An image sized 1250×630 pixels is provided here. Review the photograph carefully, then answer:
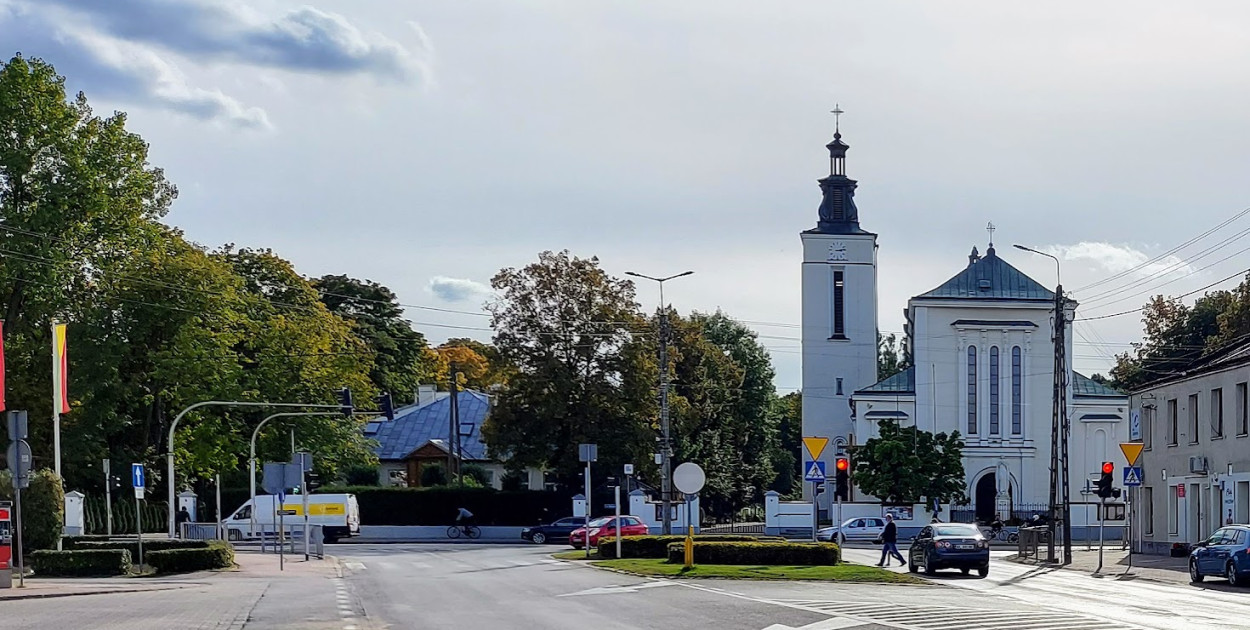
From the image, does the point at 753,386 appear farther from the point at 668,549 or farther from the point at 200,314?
the point at 668,549

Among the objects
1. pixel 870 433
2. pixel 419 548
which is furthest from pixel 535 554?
pixel 870 433

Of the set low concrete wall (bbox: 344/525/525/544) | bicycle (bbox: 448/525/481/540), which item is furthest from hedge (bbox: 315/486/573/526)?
bicycle (bbox: 448/525/481/540)

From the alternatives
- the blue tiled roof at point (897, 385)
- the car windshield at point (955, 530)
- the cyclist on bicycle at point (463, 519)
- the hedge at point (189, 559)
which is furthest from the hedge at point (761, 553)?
the blue tiled roof at point (897, 385)

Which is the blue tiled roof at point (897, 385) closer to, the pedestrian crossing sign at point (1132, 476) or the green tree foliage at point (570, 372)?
the green tree foliage at point (570, 372)

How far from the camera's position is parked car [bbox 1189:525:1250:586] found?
106 ft

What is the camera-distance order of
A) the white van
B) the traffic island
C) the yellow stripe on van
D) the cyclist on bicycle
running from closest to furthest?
the traffic island
the white van
the yellow stripe on van
the cyclist on bicycle

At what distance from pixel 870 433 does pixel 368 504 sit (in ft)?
92.0

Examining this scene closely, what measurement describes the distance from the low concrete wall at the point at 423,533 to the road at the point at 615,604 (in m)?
33.4

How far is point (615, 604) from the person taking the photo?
24188mm

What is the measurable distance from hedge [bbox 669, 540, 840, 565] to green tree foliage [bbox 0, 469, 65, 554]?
14.6 m

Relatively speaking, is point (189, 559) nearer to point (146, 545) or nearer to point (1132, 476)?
point (146, 545)

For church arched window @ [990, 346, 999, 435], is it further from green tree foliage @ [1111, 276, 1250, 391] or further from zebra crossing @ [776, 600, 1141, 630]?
zebra crossing @ [776, 600, 1141, 630]

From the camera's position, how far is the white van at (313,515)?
207 feet

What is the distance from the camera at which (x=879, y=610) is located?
74.2ft
